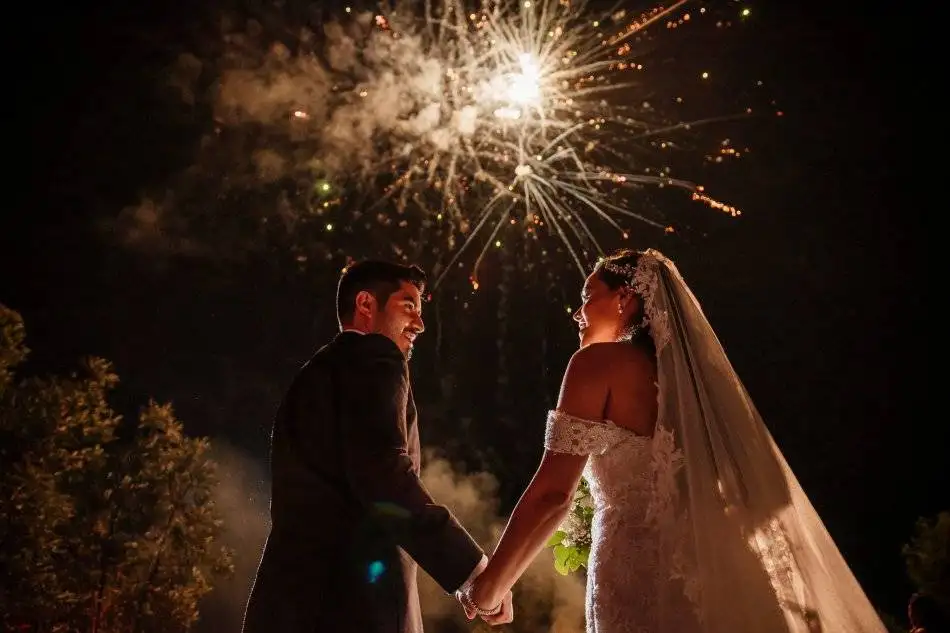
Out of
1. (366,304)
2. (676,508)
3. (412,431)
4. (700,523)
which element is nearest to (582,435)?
(676,508)

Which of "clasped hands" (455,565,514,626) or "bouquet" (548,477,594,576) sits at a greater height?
"bouquet" (548,477,594,576)

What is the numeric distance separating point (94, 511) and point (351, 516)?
20005mm

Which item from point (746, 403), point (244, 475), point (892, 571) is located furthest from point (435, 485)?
point (746, 403)

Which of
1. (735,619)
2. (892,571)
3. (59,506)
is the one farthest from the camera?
(892,571)

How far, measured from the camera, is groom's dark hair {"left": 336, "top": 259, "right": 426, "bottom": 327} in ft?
12.8

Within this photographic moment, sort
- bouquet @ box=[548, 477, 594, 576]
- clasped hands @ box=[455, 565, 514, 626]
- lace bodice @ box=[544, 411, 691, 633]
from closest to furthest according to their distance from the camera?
lace bodice @ box=[544, 411, 691, 633] < clasped hands @ box=[455, 565, 514, 626] < bouquet @ box=[548, 477, 594, 576]

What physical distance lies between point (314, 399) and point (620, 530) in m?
1.50

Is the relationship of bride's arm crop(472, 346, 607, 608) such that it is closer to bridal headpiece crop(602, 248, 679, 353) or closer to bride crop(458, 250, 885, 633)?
bride crop(458, 250, 885, 633)

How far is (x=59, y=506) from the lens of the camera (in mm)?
16781

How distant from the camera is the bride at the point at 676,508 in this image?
311 centimetres

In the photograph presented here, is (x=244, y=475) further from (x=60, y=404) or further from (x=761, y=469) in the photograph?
(x=761, y=469)

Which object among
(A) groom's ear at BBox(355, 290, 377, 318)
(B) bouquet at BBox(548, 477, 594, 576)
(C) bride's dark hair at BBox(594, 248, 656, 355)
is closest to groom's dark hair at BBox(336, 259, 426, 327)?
(A) groom's ear at BBox(355, 290, 377, 318)

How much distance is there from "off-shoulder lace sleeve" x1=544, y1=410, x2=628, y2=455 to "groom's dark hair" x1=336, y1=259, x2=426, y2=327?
113 cm

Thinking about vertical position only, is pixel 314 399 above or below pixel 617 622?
above
